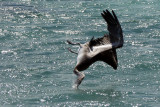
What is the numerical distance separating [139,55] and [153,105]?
17.1ft

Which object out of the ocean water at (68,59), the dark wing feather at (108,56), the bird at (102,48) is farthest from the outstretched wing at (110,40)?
the ocean water at (68,59)

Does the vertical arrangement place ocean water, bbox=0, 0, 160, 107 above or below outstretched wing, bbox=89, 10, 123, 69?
below

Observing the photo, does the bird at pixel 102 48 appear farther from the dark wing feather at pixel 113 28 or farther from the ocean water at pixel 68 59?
the ocean water at pixel 68 59

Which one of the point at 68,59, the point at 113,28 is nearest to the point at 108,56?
the point at 113,28

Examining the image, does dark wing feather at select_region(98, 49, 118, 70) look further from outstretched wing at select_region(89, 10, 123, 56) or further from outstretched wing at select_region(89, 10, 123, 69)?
outstretched wing at select_region(89, 10, 123, 56)

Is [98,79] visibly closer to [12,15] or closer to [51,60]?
[51,60]

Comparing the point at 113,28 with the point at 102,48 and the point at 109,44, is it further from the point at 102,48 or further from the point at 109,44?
the point at 102,48

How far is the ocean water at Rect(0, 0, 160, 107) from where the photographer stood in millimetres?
11245

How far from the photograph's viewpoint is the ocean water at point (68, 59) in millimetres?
11245

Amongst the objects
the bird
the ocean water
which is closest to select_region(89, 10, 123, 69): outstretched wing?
the bird

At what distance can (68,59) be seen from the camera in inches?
603

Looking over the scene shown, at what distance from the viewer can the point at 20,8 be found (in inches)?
1038

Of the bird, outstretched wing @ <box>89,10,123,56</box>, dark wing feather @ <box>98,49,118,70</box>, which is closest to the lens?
the bird

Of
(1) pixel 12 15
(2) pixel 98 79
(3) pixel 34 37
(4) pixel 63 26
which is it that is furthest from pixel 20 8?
(2) pixel 98 79
